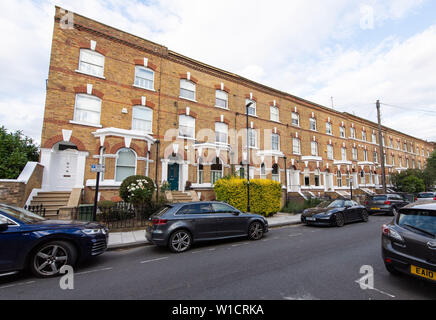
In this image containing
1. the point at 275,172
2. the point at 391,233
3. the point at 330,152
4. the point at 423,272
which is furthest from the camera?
the point at 330,152

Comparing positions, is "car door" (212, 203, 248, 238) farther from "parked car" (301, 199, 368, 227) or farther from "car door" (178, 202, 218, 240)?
"parked car" (301, 199, 368, 227)

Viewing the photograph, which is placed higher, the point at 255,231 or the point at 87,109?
the point at 87,109

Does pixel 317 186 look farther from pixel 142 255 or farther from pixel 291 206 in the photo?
pixel 142 255

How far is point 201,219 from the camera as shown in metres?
6.81

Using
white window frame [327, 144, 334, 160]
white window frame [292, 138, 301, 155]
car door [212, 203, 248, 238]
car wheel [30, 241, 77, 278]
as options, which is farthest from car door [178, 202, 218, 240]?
white window frame [327, 144, 334, 160]

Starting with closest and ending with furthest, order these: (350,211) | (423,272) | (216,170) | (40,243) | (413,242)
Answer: (423,272) < (413,242) < (40,243) < (350,211) < (216,170)

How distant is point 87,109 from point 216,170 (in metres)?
9.59

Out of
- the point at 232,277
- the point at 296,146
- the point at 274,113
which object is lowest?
the point at 232,277

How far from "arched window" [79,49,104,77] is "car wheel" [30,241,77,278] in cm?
1168

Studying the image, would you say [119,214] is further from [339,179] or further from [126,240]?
[339,179]

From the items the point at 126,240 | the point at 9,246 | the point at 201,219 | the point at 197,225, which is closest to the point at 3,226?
the point at 9,246

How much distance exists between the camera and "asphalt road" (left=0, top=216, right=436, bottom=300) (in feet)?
11.8

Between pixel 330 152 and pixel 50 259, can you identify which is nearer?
pixel 50 259

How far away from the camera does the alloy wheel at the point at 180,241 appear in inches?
249
